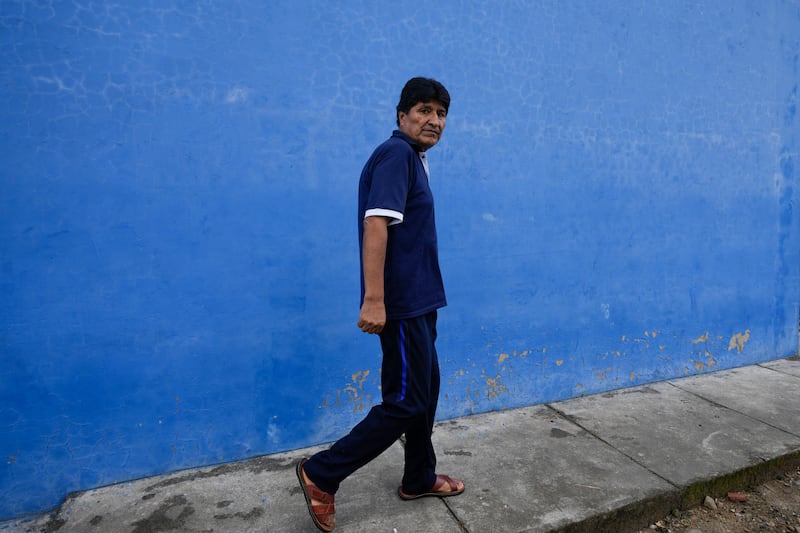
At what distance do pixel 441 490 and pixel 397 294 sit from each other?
3.01 ft

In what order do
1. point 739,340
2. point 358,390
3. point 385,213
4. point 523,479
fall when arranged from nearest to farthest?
point 385,213 → point 523,479 → point 358,390 → point 739,340

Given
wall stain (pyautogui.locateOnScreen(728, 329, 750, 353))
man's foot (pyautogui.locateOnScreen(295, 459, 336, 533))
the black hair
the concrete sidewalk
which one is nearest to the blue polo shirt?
the black hair

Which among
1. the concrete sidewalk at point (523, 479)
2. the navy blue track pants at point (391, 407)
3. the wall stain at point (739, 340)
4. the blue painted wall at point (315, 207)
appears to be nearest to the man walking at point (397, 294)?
the navy blue track pants at point (391, 407)

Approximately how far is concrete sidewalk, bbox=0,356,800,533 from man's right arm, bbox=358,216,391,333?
0.85 metres

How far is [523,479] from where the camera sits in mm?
2375

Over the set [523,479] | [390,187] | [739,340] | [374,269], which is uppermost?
[390,187]

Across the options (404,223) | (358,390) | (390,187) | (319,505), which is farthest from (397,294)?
(358,390)

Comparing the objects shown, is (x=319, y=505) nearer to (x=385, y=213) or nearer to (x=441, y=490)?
(x=441, y=490)

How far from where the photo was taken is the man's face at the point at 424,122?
6.56 feet

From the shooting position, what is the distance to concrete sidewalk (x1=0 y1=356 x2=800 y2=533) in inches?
81.7

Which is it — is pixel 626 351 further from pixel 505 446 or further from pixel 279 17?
pixel 279 17

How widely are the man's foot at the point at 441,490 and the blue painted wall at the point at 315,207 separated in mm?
660

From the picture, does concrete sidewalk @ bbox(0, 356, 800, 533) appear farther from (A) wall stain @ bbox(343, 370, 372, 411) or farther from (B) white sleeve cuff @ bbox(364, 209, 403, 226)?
(B) white sleeve cuff @ bbox(364, 209, 403, 226)

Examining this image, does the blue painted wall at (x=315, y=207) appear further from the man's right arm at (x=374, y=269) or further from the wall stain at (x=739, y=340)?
the man's right arm at (x=374, y=269)
